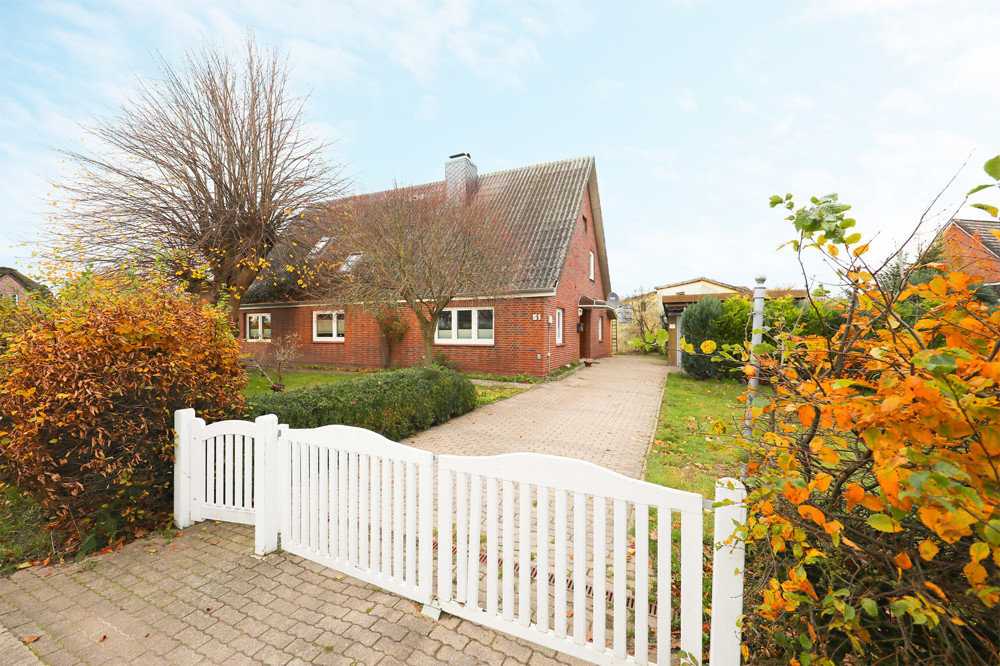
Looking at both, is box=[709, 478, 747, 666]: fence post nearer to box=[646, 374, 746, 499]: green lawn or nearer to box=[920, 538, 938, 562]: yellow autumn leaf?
box=[646, 374, 746, 499]: green lawn

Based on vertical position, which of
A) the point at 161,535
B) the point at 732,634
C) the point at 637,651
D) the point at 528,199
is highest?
the point at 528,199

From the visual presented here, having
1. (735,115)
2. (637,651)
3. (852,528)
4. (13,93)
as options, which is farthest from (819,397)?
(13,93)

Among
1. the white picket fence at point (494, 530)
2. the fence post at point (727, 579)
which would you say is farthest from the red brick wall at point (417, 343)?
the fence post at point (727, 579)

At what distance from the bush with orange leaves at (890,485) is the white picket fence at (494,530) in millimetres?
284

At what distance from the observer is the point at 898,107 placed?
4.26m

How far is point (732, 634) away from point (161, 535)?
460 centimetres

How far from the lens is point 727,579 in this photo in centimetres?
196

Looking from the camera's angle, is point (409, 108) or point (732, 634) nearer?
point (732, 634)

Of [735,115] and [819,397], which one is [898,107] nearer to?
[735,115]

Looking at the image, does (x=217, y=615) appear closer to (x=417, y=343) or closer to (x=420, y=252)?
(x=420, y=252)

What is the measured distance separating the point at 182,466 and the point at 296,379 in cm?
1166

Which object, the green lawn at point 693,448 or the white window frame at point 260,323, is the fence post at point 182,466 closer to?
the green lawn at point 693,448

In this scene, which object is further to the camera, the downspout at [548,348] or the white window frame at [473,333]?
the white window frame at [473,333]

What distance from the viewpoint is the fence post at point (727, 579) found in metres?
1.93
